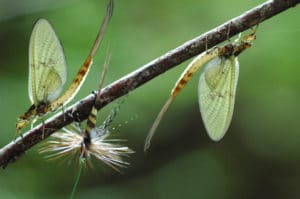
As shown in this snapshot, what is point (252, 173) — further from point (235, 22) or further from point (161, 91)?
point (235, 22)

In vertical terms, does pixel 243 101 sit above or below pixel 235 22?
above

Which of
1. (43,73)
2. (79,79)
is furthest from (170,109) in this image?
(79,79)

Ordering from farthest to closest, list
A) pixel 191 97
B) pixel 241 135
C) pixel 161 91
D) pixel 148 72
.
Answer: pixel 241 135
pixel 191 97
pixel 161 91
pixel 148 72

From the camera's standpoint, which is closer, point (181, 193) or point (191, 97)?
point (191, 97)

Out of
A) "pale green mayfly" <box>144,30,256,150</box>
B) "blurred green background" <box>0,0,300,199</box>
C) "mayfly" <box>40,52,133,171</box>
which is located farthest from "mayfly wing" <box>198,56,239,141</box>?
"blurred green background" <box>0,0,300,199</box>

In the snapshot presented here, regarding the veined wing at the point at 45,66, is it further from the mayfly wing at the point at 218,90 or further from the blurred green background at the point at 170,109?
the blurred green background at the point at 170,109

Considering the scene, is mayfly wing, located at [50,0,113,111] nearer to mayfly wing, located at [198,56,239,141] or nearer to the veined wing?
the veined wing

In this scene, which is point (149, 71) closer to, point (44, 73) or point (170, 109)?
point (44, 73)

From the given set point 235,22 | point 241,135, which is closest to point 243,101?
point 241,135
